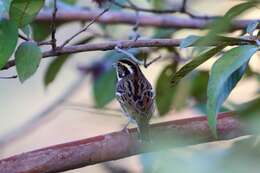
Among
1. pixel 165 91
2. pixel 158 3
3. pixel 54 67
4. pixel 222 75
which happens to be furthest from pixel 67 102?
pixel 222 75

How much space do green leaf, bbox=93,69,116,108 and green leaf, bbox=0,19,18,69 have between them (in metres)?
1.17

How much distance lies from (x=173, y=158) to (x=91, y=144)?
0.76 m

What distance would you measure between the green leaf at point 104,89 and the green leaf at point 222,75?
1.51 m

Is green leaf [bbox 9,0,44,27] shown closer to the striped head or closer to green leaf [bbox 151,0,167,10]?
the striped head

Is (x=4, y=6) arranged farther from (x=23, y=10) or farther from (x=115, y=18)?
(x=115, y=18)

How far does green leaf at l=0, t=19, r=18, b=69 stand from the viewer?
1.64 metres

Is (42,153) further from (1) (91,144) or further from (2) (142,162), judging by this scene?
(2) (142,162)

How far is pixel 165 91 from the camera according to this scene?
2.79 m

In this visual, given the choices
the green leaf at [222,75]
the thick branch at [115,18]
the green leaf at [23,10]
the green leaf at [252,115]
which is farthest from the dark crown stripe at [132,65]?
the green leaf at [252,115]

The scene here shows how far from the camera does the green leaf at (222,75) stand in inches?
51.1

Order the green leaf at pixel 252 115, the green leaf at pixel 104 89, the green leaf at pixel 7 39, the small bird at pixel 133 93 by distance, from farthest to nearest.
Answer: the green leaf at pixel 104 89
the small bird at pixel 133 93
the green leaf at pixel 7 39
the green leaf at pixel 252 115

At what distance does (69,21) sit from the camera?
→ 309 cm

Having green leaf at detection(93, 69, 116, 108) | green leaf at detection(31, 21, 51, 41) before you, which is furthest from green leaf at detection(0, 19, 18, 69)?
green leaf at detection(31, 21, 51, 41)

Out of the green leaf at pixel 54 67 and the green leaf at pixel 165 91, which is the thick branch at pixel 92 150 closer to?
the green leaf at pixel 165 91
